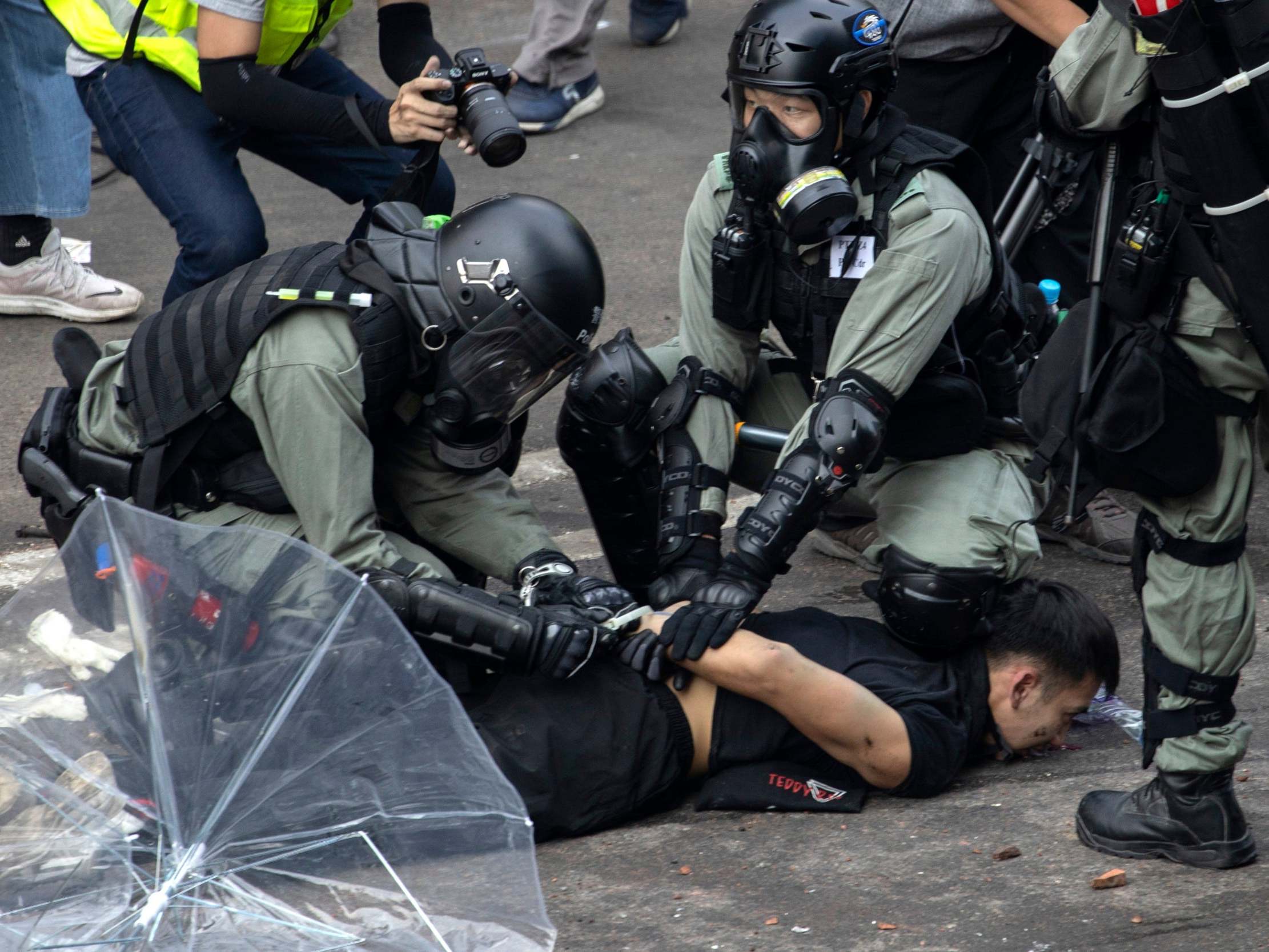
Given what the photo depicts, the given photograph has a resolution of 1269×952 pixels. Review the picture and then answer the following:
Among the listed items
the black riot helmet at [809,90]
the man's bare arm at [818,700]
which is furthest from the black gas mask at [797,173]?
the man's bare arm at [818,700]

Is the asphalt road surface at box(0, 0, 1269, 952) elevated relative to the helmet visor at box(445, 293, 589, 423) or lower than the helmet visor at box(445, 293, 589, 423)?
lower

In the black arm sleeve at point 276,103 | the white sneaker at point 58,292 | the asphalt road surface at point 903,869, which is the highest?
the black arm sleeve at point 276,103

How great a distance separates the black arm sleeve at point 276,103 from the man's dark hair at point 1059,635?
1809 millimetres

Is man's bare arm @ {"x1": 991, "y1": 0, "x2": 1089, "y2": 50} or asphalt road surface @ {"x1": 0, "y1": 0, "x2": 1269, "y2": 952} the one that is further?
man's bare arm @ {"x1": 991, "y1": 0, "x2": 1089, "y2": 50}

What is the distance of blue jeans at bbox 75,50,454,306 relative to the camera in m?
3.96

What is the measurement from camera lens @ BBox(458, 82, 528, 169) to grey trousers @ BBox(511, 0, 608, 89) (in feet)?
12.0

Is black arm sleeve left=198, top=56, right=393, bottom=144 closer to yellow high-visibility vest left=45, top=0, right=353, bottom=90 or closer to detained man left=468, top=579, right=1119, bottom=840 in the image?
yellow high-visibility vest left=45, top=0, right=353, bottom=90

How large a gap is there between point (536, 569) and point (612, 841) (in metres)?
0.71

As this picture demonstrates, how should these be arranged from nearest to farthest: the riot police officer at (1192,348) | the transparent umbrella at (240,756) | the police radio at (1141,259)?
the transparent umbrella at (240,756) → the riot police officer at (1192,348) → the police radio at (1141,259)

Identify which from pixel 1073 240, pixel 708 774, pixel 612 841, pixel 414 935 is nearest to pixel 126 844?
pixel 414 935

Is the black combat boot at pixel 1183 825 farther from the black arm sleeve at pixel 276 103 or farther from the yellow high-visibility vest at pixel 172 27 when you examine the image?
the yellow high-visibility vest at pixel 172 27

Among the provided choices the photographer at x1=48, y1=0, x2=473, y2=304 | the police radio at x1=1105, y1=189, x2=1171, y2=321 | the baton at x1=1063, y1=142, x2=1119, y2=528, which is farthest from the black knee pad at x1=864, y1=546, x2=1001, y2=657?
the photographer at x1=48, y1=0, x2=473, y2=304

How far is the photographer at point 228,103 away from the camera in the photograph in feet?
12.4

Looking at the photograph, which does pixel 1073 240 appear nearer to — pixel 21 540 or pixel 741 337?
pixel 741 337
